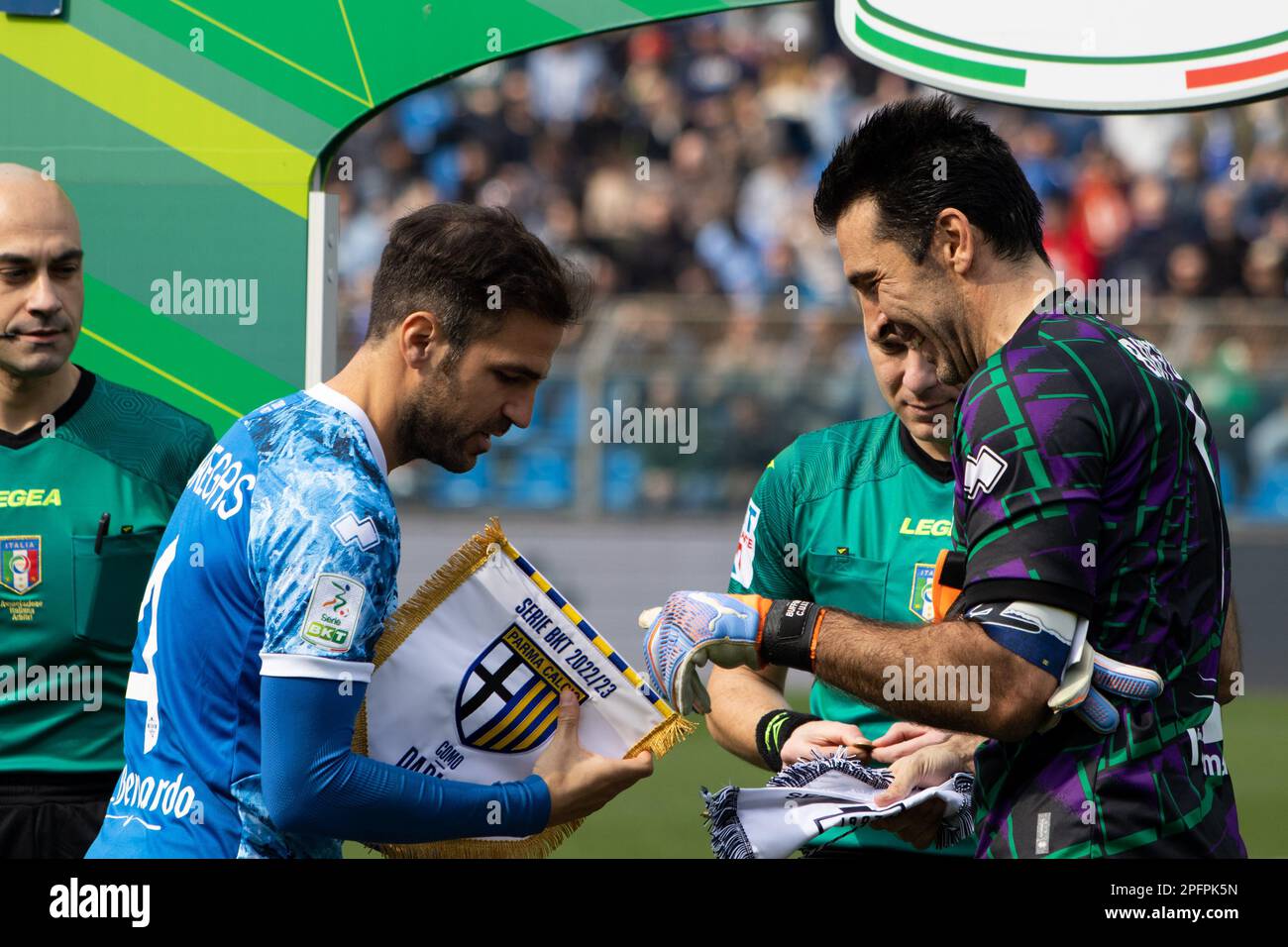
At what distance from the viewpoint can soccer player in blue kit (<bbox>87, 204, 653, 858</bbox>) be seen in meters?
2.41

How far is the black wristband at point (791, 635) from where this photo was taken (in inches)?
104

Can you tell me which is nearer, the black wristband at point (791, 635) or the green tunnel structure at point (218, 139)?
the black wristband at point (791, 635)

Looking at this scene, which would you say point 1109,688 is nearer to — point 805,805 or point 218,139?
point 805,805

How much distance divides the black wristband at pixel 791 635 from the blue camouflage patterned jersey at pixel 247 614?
26.5 inches

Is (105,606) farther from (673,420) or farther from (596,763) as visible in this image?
(673,420)

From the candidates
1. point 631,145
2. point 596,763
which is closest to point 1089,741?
point 596,763

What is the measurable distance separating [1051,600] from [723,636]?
0.59 m

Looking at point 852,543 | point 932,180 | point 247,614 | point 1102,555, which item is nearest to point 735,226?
point 852,543

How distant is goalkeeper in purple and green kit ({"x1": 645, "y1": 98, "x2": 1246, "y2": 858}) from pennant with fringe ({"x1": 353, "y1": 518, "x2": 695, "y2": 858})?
0.40ft

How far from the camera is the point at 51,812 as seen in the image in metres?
3.54

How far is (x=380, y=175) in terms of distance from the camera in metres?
14.4

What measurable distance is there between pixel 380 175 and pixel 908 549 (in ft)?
38.5

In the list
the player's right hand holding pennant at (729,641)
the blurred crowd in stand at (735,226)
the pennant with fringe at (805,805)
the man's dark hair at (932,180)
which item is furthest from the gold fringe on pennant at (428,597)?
the blurred crowd in stand at (735,226)

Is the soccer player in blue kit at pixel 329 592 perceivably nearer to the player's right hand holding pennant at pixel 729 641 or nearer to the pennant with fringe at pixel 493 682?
the pennant with fringe at pixel 493 682
